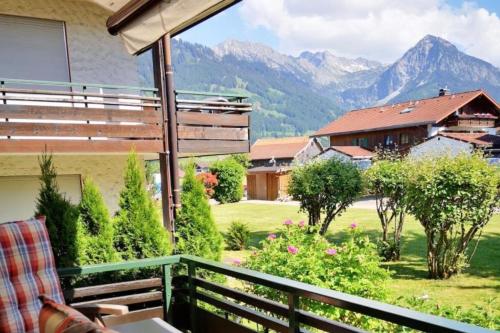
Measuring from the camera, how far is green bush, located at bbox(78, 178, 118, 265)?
14.8ft

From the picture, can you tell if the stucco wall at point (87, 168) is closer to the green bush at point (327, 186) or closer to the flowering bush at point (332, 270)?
the flowering bush at point (332, 270)

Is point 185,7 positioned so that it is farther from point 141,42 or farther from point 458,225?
point 458,225

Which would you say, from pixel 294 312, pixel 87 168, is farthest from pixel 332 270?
pixel 87 168

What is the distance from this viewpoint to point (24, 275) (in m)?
2.61

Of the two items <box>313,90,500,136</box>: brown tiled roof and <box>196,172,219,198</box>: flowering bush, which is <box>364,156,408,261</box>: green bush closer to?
<box>196,172,219,198</box>: flowering bush

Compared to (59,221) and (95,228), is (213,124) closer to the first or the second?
(95,228)

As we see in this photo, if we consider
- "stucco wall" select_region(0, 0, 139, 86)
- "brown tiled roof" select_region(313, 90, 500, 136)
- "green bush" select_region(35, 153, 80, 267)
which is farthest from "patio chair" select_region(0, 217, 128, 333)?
"brown tiled roof" select_region(313, 90, 500, 136)

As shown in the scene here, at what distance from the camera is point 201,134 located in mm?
6934

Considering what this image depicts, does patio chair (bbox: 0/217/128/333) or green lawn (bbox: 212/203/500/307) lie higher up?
patio chair (bbox: 0/217/128/333)

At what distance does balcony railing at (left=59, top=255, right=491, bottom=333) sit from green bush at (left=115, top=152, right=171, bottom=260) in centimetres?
41

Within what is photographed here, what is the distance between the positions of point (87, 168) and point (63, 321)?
22.4ft

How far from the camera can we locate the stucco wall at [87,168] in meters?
6.83

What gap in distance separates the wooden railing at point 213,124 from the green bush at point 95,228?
88.1 inches

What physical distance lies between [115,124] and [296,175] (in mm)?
6580
